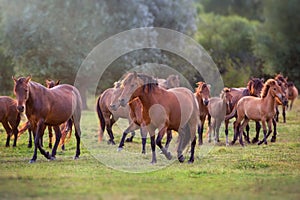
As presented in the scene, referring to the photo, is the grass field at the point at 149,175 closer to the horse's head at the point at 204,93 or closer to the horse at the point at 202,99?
the horse at the point at 202,99

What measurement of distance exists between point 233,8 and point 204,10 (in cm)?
410

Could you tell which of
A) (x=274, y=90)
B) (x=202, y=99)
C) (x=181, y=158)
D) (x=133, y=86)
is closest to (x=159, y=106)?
(x=133, y=86)

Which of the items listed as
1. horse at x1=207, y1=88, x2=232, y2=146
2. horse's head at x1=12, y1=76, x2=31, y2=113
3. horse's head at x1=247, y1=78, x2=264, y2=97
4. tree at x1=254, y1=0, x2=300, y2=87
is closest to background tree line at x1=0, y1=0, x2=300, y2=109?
tree at x1=254, y1=0, x2=300, y2=87

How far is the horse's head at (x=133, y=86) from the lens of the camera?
44.6ft

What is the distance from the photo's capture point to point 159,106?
13859 mm

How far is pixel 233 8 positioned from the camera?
7312cm

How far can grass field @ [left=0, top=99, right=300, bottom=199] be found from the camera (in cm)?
992

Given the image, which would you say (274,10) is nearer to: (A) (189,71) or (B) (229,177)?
(A) (189,71)

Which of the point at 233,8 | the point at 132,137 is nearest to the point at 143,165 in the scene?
the point at 132,137

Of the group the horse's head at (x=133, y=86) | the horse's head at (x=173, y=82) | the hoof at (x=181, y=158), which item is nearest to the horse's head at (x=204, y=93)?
the horse's head at (x=173, y=82)

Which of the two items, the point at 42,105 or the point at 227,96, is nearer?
the point at 42,105

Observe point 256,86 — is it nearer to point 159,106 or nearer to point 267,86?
point 267,86

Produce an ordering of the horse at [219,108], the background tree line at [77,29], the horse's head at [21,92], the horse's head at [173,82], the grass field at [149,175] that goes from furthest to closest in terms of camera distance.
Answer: the background tree line at [77,29] → the horse's head at [173,82] → the horse at [219,108] → the horse's head at [21,92] → the grass field at [149,175]

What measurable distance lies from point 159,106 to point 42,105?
2601 mm
